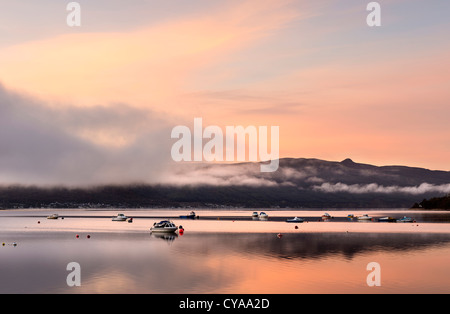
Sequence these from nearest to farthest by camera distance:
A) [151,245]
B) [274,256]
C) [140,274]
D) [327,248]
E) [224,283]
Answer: [224,283] < [140,274] < [274,256] < [327,248] < [151,245]

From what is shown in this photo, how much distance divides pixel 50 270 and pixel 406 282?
4757cm

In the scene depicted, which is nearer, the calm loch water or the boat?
the calm loch water

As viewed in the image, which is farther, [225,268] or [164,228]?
[164,228]

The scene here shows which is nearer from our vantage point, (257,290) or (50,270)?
(257,290)

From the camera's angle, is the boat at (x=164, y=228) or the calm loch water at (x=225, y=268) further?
the boat at (x=164, y=228)

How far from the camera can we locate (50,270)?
77.4 m

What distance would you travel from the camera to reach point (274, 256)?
9375 cm

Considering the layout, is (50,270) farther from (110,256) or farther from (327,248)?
(327,248)
